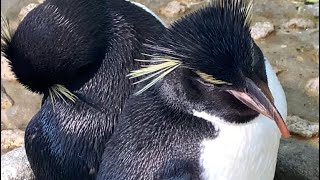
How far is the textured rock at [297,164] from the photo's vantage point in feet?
6.80

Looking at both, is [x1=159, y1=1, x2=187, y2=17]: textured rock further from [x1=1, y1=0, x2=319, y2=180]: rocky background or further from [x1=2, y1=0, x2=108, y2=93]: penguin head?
[x1=2, y1=0, x2=108, y2=93]: penguin head

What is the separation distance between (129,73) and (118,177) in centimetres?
27

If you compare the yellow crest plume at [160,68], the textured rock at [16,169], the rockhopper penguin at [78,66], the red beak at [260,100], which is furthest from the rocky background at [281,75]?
the red beak at [260,100]

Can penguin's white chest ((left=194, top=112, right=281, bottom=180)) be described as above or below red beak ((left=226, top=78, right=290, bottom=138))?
below

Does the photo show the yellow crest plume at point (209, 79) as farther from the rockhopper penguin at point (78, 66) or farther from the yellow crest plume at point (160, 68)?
the rockhopper penguin at point (78, 66)

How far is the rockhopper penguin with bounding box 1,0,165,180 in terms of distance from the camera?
1.73 metres

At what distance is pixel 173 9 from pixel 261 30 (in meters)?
0.38

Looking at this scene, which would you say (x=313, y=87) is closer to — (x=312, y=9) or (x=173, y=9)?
(x=312, y=9)

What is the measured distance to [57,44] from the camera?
5.67 ft

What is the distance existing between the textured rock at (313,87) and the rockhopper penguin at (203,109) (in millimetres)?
945

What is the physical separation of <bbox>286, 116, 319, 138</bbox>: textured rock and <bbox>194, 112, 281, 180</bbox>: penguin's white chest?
84 centimetres

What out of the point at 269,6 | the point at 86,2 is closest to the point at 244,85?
the point at 86,2

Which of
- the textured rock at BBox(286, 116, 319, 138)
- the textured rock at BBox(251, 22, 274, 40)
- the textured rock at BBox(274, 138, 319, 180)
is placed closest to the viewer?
the textured rock at BBox(274, 138, 319, 180)

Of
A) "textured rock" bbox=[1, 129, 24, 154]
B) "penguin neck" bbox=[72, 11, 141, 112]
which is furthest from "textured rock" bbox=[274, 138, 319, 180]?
"textured rock" bbox=[1, 129, 24, 154]
